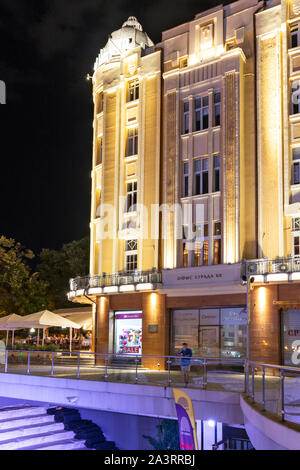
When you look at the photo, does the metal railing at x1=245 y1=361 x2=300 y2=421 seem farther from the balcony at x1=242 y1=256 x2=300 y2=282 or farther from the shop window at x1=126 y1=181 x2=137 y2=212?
the shop window at x1=126 y1=181 x2=137 y2=212

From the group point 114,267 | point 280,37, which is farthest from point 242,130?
point 114,267

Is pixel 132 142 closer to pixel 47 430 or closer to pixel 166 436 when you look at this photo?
pixel 166 436

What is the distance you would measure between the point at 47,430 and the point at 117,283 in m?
10.9

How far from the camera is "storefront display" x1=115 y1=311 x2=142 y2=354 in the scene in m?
31.5

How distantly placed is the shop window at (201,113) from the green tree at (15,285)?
81.6 feet

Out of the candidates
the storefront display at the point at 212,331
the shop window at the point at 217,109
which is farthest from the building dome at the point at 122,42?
the storefront display at the point at 212,331

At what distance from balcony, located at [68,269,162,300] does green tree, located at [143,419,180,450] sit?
784 cm

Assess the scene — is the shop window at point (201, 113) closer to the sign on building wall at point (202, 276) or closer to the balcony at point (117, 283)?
the sign on building wall at point (202, 276)

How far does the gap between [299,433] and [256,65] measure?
955 inches

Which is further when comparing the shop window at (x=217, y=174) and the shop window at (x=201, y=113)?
the shop window at (x=201, y=113)

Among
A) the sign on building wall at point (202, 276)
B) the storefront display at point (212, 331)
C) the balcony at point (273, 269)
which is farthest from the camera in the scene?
the storefront display at point (212, 331)

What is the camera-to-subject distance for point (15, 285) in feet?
161

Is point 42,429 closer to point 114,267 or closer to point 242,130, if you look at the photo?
point 114,267

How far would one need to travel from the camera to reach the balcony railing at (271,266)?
2600 centimetres
